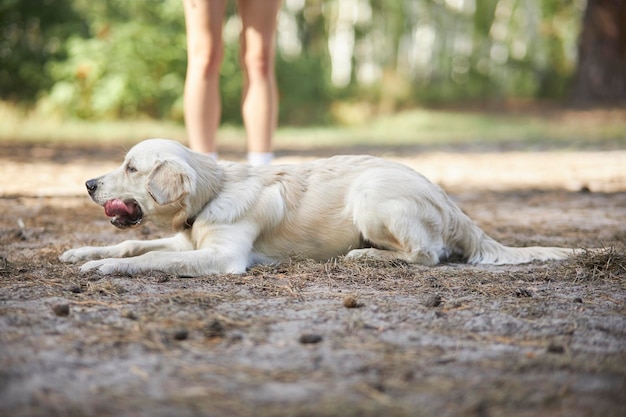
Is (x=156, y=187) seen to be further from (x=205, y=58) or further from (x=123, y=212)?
(x=205, y=58)

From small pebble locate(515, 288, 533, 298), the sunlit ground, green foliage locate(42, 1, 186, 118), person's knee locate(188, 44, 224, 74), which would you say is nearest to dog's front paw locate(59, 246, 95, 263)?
person's knee locate(188, 44, 224, 74)

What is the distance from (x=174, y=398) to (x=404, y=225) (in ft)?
7.49

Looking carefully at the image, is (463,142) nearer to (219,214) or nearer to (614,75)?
(614,75)

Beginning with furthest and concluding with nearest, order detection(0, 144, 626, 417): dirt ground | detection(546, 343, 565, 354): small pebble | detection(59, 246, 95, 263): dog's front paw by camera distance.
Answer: detection(59, 246, 95, 263): dog's front paw, detection(546, 343, 565, 354): small pebble, detection(0, 144, 626, 417): dirt ground

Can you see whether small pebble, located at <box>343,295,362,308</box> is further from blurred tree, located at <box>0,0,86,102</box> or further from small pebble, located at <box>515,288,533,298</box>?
blurred tree, located at <box>0,0,86,102</box>

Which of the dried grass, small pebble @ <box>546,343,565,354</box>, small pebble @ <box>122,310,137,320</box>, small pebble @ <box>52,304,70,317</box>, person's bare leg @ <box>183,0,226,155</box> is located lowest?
the dried grass

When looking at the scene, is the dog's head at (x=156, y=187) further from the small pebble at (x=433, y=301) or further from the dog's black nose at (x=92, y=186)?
the small pebble at (x=433, y=301)

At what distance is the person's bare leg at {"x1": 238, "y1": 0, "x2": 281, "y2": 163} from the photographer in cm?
625

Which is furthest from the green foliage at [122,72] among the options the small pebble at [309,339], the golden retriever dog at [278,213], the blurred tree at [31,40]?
the small pebble at [309,339]

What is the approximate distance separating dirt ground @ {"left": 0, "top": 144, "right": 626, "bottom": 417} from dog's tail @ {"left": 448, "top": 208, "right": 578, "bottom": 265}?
4.0 inches

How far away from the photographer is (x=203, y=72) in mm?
6113

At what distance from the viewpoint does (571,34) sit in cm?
2834

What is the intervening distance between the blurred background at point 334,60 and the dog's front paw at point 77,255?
35.9 feet

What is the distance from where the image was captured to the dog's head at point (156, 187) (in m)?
4.07
